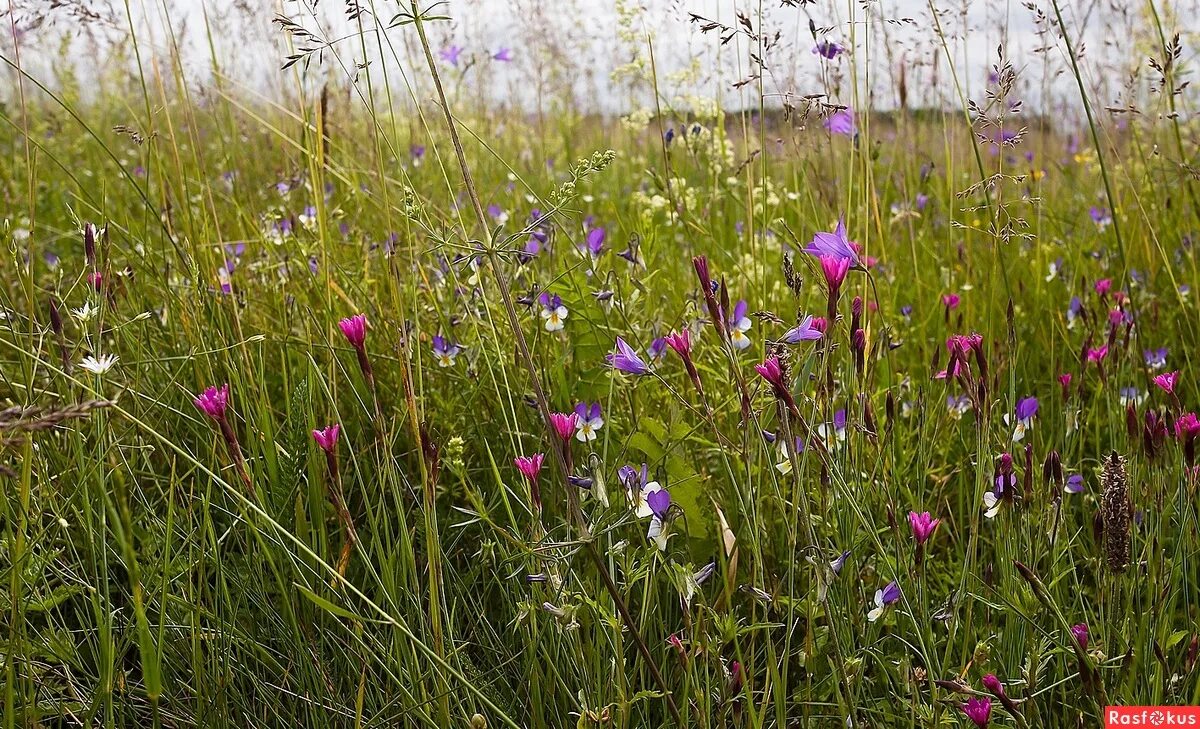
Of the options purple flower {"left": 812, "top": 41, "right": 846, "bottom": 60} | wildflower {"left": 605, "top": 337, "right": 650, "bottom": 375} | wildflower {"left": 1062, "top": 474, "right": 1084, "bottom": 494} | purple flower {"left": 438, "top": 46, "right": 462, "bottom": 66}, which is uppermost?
purple flower {"left": 438, "top": 46, "right": 462, "bottom": 66}

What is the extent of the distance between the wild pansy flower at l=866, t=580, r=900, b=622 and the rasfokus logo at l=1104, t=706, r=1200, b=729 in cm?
25

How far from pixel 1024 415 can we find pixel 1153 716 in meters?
0.54

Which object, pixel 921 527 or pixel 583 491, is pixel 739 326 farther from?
pixel 921 527

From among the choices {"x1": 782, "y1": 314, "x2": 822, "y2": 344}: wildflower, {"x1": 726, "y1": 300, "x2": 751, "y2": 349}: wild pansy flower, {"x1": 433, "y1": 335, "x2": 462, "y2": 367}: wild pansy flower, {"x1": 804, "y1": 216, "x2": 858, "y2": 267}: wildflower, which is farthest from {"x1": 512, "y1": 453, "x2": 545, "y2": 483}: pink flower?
{"x1": 433, "y1": 335, "x2": 462, "y2": 367}: wild pansy flower

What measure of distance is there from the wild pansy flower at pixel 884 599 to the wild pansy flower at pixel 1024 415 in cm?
44

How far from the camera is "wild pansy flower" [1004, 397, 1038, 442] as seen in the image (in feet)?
4.74

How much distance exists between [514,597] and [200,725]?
17.5 inches

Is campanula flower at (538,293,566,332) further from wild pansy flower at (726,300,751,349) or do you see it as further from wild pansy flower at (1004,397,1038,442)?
wild pansy flower at (1004,397,1038,442)

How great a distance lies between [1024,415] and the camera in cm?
146

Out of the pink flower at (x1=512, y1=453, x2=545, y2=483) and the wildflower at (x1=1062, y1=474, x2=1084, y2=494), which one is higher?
the pink flower at (x1=512, y1=453, x2=545, y2=483)

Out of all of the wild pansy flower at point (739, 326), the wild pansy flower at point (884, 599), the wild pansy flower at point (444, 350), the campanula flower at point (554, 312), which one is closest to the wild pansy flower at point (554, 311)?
the campanula flower at point (554, 312)

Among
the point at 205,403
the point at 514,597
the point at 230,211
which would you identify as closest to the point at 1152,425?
the point at 514,597

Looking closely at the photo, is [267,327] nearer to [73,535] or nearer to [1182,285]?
[73,535]

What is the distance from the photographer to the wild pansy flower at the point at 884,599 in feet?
3.76
